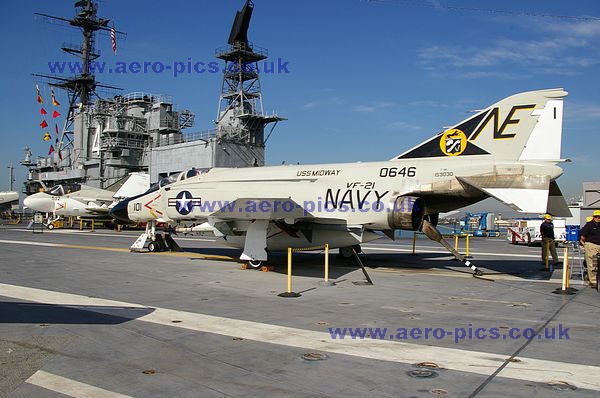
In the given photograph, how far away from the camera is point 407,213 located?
12820 mm

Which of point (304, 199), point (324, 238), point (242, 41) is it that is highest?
point (242, 41)

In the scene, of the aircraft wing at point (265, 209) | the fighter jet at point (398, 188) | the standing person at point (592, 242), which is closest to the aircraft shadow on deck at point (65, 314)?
the aircraft wing at point (265, 209)

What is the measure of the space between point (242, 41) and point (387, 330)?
48681 mm

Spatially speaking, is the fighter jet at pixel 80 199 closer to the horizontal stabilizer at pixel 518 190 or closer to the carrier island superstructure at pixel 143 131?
the carrier island superstructure at pixel 143 131

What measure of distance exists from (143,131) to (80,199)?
22.0 meters

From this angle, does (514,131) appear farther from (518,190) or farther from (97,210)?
(97,210)

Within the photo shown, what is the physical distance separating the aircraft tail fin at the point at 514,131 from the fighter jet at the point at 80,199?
26.5m

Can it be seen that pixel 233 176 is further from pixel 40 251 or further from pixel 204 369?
pixel 204 369

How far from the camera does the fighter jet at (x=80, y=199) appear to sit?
1359 inches

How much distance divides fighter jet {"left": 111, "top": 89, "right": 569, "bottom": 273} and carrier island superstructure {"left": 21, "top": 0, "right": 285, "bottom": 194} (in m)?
28.7

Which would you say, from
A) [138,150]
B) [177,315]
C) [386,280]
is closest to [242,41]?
[138,150]

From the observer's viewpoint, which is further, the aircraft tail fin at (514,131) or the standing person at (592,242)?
the aircraft tail fin at (514,131)

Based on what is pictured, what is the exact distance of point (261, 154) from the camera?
51469 millimetres

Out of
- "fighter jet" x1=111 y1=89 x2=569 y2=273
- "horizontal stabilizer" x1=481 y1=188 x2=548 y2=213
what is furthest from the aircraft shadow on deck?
"horizontal stabilizer" x1=481 y1=188 x2=548 y2=213
